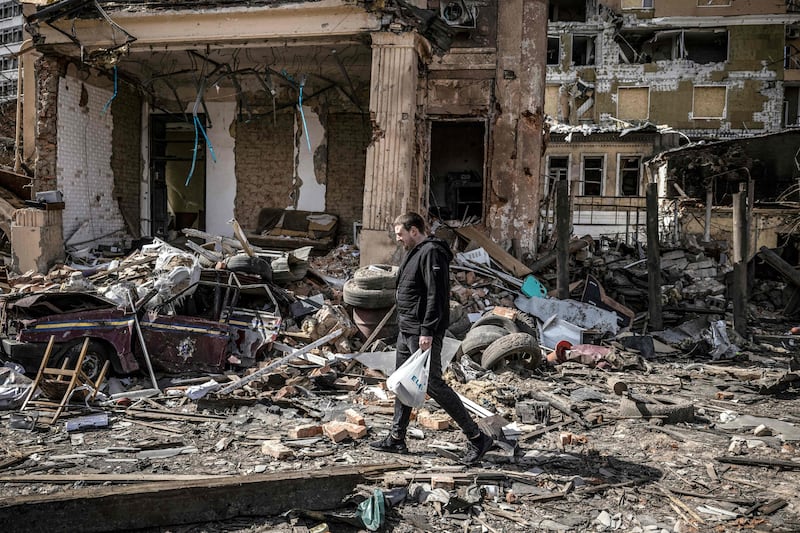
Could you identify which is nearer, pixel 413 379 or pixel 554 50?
pixel 413 379

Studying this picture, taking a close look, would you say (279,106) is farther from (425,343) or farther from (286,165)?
(425,343)

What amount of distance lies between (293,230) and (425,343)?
32.1 feet

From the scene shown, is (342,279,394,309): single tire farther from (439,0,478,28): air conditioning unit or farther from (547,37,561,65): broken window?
(547,37,561,65): broken window

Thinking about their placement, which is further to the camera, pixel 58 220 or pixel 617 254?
pixel 617 254

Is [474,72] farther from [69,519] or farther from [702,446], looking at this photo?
[69,519]

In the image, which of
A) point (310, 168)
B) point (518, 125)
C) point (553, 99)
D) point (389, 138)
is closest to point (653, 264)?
point (518, 125)

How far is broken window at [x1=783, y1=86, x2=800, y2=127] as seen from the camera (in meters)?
32.6

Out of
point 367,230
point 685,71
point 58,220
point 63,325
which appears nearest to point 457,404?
point 63,325

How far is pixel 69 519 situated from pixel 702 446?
499cm

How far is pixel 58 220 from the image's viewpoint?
11.9 metres

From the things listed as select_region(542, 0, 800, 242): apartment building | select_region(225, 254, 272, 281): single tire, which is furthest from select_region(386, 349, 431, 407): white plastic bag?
select_region(542, 0, 800, 242): apartment building

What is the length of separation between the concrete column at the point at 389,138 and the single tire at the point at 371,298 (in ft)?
5.56

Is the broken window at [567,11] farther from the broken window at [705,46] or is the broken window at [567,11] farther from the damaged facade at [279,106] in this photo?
the damaged facade at [279,106]

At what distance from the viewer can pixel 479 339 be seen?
833 cm
